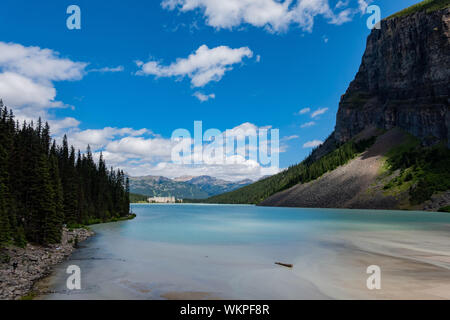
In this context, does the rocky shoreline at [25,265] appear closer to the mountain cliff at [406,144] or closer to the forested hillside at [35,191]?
the forested hillside at [35,191]

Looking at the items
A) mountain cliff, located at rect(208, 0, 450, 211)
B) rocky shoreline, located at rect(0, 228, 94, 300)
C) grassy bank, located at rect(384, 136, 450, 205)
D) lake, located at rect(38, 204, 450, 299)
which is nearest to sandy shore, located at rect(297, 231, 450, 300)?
lake, located at rect(38, 204, 450, 299)

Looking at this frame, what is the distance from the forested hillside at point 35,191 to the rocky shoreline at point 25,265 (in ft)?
4.88

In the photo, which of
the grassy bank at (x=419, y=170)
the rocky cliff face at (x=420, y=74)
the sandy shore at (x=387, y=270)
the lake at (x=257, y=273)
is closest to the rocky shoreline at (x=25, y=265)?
Result: the lake at (x=257, y=273)

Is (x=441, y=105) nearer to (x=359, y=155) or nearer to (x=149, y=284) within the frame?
(x=359, y=155)

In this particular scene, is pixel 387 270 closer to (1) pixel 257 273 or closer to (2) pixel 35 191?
(1) pixel 257 273

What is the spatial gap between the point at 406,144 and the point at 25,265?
191 m

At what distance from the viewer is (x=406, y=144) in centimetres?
17038

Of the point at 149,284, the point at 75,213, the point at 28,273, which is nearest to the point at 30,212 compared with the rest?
the point at 28,273

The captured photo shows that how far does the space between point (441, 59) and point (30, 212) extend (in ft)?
634

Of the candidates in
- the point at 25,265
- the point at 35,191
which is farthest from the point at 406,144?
the point at 25,265

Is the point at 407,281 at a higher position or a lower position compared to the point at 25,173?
lower

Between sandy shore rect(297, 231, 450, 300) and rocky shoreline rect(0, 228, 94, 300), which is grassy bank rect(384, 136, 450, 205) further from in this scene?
rocky shoreline rect(0, 228, 94, 300)

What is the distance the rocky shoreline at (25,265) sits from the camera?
16.0 meters
